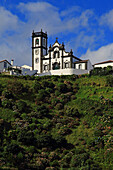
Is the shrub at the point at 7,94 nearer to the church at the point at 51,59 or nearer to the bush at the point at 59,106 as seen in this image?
the bush at the point at 59,106

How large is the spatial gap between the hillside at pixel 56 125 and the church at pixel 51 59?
58.2ft

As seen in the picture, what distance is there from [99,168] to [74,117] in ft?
46.0

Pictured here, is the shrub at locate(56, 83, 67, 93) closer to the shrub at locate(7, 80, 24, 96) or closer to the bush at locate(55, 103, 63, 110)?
the bush at locate(55, 103, 63, 110)

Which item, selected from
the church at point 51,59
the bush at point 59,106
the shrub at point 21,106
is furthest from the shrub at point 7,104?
the church at point 51,59

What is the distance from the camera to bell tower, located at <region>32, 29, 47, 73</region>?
3233 inches

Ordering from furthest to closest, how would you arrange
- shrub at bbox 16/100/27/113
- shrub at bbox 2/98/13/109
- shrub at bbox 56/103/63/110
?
shrub at bbox 56/103/63/110 → shrub at bbox 2/98/13/109 → shrub at bbox 16/100/27/113

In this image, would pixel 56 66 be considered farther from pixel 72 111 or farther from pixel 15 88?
pixel 72 111

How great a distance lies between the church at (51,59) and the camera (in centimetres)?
7594

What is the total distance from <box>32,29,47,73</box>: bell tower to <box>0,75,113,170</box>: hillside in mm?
24531

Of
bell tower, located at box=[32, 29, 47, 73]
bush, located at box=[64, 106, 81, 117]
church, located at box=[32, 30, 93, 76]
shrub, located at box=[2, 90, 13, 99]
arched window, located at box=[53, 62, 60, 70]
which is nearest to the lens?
bush, located at box=[64, 106, 81, 117]

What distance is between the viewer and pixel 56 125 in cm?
3956

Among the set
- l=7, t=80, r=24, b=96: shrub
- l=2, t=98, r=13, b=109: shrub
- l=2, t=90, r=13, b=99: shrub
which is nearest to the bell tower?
l=7, t=80, r=24, b=96: shrub

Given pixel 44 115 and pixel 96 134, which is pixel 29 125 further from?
pixel 96 134

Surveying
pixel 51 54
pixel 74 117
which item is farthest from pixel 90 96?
pixel 51 54
